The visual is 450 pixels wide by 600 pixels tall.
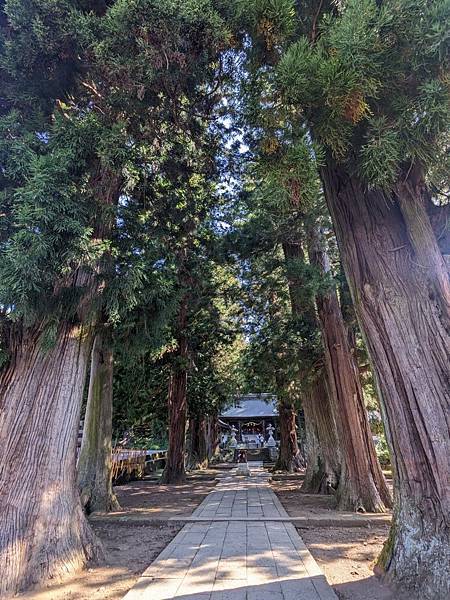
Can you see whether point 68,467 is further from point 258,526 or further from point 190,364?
point 190,364

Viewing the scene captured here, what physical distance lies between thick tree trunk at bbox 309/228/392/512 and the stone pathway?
60.6 inches

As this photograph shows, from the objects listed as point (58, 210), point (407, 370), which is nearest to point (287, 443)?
point (407, 370)

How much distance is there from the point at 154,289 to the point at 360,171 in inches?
101

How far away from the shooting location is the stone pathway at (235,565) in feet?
9.70

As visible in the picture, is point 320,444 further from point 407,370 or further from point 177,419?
point 407,370

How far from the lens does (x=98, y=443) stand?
7.33m

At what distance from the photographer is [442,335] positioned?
10.2ft

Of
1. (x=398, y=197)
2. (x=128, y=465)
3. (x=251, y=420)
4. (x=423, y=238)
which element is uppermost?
(x=251, y=420)

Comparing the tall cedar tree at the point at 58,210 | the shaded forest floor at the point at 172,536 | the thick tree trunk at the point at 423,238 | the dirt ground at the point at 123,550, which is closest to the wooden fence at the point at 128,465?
the dirt ground at the point at 123,550

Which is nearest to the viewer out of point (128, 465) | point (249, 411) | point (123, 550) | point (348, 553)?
point (348, 553)

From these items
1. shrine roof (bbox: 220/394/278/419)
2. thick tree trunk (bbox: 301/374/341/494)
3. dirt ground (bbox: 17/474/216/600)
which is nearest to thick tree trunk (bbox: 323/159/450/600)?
dirt ground (bbox: 17/474/216/600)

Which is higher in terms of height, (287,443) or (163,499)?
(287,443)

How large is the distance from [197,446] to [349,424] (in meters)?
13.6

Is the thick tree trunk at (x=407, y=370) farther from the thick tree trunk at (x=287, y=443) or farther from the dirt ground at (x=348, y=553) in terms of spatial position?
the thick tree trunk at (x=287, y=443)
